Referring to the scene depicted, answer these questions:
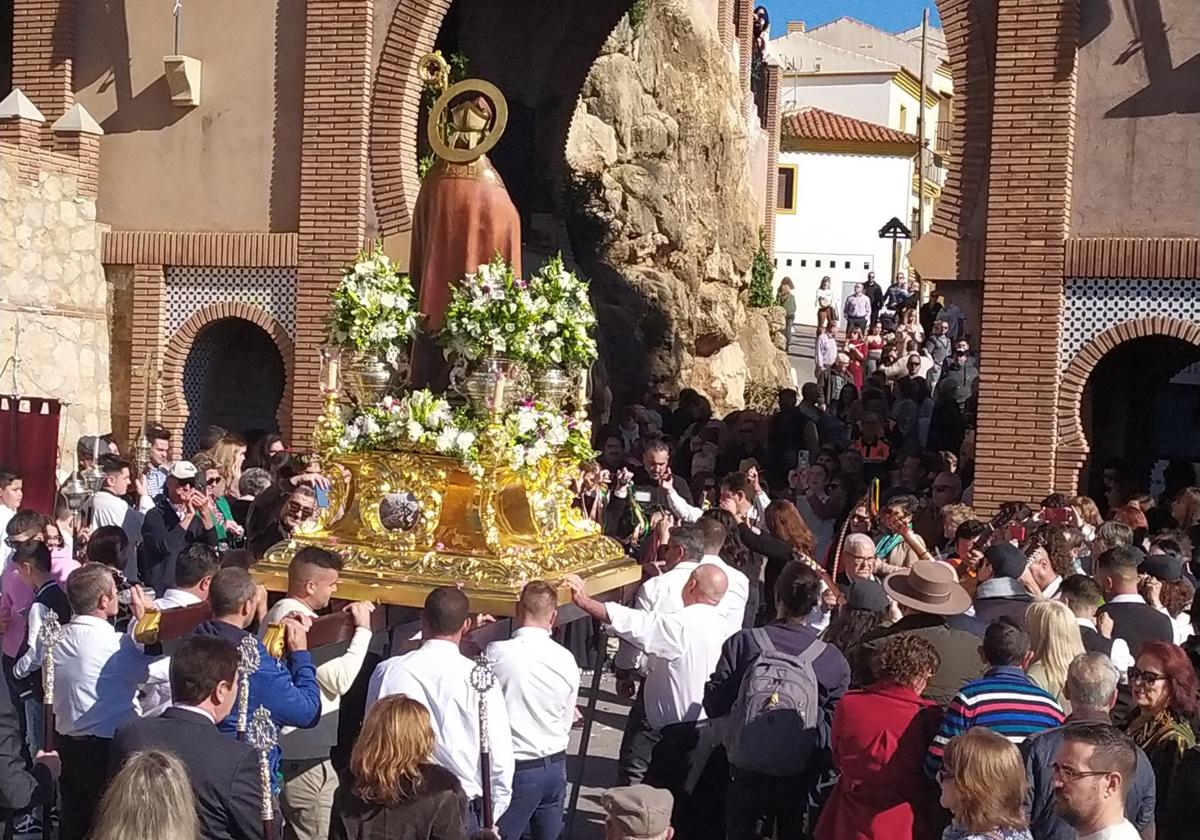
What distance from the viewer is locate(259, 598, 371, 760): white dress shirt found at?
6.83 meters

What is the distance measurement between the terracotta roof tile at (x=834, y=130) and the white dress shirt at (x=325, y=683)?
48238 millimetres

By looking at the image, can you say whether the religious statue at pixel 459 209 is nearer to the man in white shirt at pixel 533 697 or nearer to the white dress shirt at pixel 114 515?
the white dress shirt at pixel 114 515

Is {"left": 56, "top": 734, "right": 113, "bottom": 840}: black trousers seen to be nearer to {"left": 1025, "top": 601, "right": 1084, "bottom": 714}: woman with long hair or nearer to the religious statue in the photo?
{"left": 1025, "top": 601, "right": 1084, "bottom": 714}: woman with long hair

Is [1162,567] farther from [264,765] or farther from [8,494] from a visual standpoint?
[8,494]

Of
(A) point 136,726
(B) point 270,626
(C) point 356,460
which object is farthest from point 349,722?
(C) point 356,460

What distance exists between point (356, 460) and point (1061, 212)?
24.1ft

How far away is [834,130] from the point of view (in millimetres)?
54469

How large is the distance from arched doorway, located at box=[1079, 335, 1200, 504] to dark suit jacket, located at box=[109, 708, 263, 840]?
36.9 ft

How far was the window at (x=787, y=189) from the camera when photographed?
5491cm

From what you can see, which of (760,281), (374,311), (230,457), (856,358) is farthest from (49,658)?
(760,281)

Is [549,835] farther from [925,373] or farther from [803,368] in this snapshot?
[803,368]

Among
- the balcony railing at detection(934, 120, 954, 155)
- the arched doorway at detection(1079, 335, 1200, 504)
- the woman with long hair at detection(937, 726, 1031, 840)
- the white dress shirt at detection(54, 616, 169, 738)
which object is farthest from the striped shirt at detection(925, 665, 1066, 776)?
the balcony railing at detection(934, 120, 954, 155)

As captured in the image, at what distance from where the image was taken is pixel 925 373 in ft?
74.4

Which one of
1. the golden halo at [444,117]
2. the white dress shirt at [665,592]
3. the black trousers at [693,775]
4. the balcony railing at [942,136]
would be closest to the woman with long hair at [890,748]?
the black trousers at [693,775]
